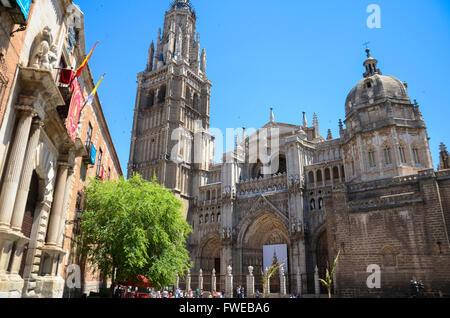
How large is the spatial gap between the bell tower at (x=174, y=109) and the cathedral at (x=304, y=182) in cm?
19

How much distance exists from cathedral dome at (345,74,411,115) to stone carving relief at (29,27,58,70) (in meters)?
28.3

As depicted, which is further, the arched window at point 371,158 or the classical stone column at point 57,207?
the arched window at point 371,158

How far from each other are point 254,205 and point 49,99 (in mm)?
30124

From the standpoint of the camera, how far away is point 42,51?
32.9ft

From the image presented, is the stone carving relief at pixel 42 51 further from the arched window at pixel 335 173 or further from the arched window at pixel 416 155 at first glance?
the arched window at pixel 335 173

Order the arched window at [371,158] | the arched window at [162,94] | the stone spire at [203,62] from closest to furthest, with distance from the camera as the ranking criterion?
the arched window at [371,158] → the arched window at [162,94] → the stone spire at [203,62]

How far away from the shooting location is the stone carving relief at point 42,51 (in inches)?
388

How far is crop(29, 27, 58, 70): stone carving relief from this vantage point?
388 inches

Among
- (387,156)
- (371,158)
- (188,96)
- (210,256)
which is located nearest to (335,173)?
(371,158)

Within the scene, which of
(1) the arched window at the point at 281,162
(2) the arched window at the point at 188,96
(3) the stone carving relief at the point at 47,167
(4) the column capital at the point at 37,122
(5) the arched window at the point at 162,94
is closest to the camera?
(4) the column capital at the point at 37,122

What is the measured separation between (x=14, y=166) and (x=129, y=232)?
349 inches

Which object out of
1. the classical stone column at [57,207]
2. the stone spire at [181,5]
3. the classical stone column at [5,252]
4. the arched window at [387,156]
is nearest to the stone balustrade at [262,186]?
the arched window at [387,156]

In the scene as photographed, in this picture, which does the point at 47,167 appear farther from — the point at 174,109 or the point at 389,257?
the point at 174,109

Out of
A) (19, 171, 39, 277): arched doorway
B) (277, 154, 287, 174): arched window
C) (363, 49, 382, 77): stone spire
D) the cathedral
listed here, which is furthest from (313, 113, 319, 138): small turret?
(19, 171, 39, 277): arched doorway
